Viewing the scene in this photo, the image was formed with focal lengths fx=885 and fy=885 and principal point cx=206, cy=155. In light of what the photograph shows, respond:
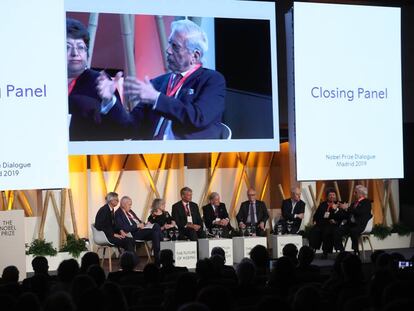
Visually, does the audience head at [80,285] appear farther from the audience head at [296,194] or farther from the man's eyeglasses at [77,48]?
the audience head at [296,194]

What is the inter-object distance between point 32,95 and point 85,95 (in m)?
1.32

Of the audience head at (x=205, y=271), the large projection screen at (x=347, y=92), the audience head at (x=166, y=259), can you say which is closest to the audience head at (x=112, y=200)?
the large projection screen at (x=347, y=92)

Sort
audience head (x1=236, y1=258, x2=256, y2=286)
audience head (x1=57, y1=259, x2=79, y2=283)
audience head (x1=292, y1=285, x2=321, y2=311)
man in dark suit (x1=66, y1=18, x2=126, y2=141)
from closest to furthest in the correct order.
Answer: audience head (x1=292, y1=285, x2=321, y2=311)
audience head (x1=236, y1=258, x2=256, y2=286)
audience head (x1=57, y1=259, x2=79, y2=283)
man in dark suit (x1=66, y1=18, x2=126, y2=141)

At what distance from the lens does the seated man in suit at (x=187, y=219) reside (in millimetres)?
12211

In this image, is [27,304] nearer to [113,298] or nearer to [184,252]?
[113,298]

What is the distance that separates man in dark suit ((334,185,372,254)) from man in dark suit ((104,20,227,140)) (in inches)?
84.9

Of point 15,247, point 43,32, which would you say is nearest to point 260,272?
point 15,247

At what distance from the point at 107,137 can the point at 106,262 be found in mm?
2062

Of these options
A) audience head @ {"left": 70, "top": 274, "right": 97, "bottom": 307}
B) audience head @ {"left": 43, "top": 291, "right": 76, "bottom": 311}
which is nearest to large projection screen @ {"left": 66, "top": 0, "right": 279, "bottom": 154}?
audience head @ {"left": 70, "top": 274, "right": 97, "bottom": 307}

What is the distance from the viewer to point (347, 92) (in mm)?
12664

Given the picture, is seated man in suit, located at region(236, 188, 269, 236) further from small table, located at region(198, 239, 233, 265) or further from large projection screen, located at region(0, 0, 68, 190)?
large projection screen, located at region(0, 0, 68, 190)

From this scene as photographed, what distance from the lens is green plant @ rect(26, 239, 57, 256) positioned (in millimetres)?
12219

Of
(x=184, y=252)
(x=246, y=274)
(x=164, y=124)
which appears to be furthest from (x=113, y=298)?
(x=164, y=124)

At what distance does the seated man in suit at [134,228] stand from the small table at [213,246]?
59cm
